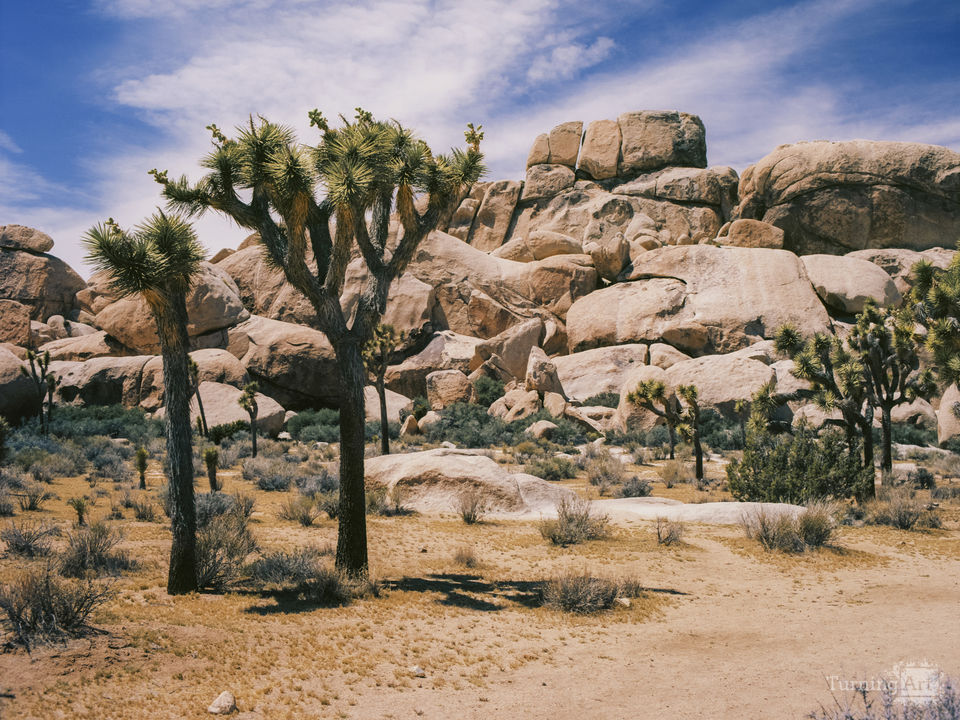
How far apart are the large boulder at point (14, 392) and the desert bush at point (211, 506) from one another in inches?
823

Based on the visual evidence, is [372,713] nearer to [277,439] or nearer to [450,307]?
[277,439]

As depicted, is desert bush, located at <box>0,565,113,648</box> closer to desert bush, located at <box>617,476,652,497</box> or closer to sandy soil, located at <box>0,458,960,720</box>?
sandy soil, located at <box>0,458,960,720</box>

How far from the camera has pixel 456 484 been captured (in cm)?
1591

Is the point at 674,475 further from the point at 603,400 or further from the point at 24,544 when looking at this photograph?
the point at 603,400

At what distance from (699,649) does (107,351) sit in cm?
4167

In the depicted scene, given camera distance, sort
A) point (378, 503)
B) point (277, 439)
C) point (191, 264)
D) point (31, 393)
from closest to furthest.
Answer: point (191, 264) → point (378, 503) → point (31, 393) → point (277, 439)

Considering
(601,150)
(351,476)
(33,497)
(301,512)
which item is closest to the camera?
(351,476)

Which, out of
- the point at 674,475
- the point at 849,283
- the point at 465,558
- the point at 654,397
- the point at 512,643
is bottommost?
the point at 512,643

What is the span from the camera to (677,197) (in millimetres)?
58281

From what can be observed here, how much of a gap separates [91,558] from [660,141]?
60.0 m

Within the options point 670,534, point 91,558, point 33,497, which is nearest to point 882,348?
point 670,534

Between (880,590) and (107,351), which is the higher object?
(107,351)

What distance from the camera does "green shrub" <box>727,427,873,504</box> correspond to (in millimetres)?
15656

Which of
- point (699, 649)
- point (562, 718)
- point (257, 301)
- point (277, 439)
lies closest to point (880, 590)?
point (699, 649)
